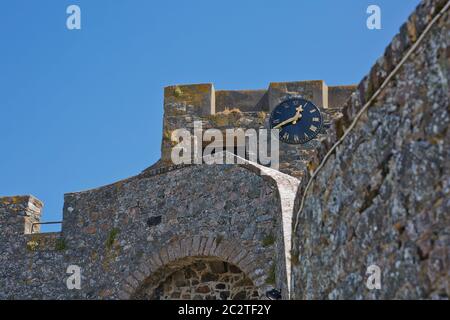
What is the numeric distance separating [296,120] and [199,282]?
7.28 metres

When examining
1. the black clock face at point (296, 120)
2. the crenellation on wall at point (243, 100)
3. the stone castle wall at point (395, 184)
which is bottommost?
the stone castle wall at point (395, 184)

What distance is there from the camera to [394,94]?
5270mm

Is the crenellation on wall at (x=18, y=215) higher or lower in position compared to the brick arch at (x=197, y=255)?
higher

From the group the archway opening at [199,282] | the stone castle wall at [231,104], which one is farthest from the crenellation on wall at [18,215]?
the stone castle wall at [231,104]

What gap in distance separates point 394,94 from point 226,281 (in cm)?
726

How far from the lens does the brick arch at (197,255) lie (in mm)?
11594

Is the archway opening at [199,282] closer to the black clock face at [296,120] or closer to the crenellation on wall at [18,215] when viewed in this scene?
the crenellation on wall at [18,215]

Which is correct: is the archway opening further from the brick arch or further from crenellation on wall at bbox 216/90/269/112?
crenellation on wall at bbox 216/90/269/112

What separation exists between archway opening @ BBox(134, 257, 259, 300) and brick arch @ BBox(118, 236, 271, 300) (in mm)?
97

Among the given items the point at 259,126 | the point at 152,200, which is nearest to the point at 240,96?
the point at 259,126

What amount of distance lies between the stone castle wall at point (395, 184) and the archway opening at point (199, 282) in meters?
5.73

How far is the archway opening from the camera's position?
39.5 feet
